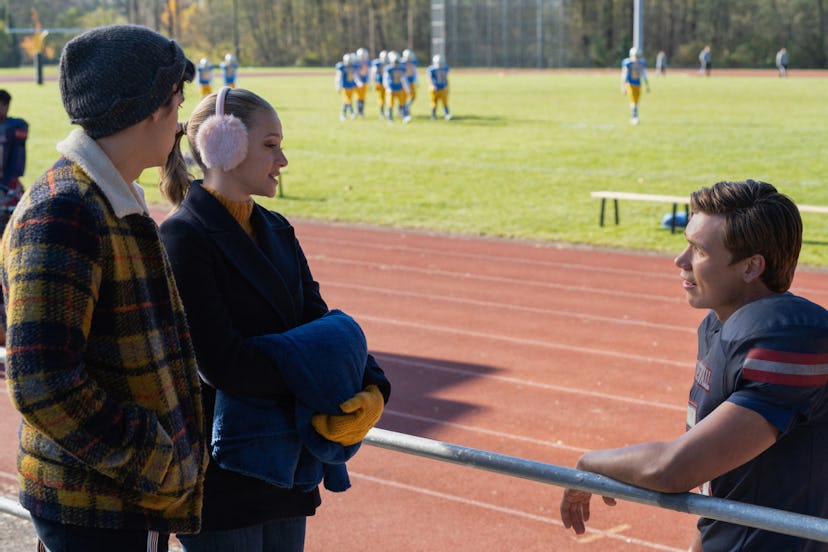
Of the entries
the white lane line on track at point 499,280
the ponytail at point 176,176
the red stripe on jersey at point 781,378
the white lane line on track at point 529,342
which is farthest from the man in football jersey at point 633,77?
the red stripe on jersey at point 781,378

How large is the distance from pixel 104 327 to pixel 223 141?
0.72 metres

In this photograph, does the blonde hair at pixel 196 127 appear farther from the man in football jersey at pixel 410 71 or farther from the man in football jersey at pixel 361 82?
the man in football jersey at pixel 361 82

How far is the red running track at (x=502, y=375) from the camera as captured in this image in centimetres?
541

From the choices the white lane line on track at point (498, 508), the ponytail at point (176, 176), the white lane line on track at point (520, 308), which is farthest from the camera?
the white lane line on track at point (520, 308)

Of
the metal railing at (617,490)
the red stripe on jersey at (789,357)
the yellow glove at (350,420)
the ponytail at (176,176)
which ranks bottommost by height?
the metal railing at (617,490)

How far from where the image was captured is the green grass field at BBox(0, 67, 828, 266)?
15930 millimetres

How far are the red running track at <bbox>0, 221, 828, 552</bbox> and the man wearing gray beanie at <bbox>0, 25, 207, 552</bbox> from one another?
3.10 meters

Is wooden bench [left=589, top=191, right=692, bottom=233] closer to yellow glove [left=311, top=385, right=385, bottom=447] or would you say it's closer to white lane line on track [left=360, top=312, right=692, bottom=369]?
white lane line on track [left=360, top=312, right=692, bottom=369]

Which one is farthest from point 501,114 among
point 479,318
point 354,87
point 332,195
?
point 479,318

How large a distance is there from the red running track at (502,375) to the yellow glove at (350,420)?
9.12ft

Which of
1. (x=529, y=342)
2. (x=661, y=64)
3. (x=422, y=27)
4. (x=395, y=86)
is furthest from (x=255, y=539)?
(x=422, y=27)

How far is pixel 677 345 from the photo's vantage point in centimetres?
896

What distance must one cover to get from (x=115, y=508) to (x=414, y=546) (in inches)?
126

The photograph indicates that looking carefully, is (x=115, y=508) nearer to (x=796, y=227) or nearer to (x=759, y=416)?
(x=759, y=416)
